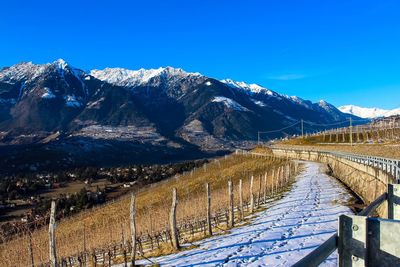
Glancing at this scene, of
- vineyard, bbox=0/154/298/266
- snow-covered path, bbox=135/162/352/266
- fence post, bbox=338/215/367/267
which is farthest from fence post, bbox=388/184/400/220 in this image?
vineyard, bbox=0/154/298/266

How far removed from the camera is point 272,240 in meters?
15.4

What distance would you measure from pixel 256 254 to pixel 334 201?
10940mm

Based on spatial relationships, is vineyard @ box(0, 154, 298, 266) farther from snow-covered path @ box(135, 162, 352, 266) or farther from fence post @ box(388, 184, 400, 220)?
fence post @ box(388, 184, 400, 220)

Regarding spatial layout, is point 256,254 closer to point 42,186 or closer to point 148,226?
point 148,226

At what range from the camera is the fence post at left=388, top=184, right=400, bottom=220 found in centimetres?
677

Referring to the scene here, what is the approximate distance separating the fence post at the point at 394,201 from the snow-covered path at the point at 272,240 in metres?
4.90

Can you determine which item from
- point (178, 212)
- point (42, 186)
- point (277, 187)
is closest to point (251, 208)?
point (277, 187)

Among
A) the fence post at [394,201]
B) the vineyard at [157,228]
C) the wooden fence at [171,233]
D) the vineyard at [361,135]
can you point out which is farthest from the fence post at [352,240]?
the vineyard at [361,135]

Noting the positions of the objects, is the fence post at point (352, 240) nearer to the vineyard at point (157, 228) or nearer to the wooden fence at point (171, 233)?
the wooden fence at point (171, 233)

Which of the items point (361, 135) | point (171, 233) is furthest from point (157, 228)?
point (361, 135)

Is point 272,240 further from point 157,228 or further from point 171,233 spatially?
point 157,228

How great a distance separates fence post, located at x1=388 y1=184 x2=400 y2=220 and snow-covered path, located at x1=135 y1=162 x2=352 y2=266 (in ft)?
16.1

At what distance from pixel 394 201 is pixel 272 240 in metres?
9.07

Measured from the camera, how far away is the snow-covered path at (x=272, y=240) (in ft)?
43.5
